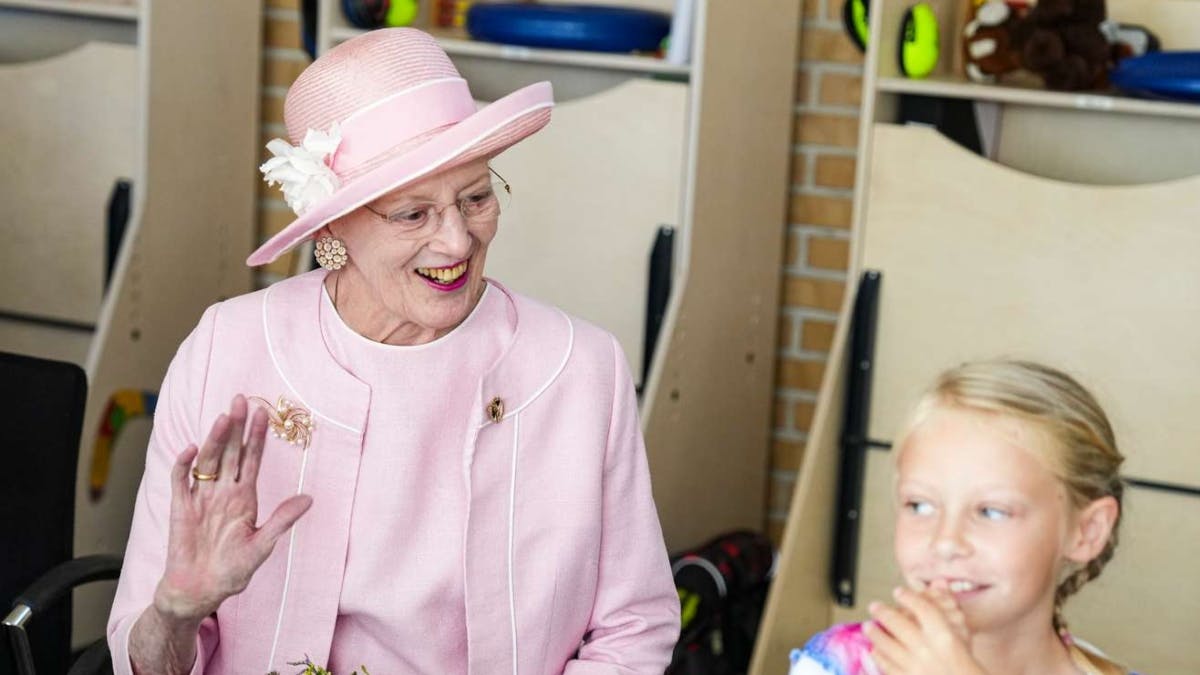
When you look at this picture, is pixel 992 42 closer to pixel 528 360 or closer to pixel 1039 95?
pixel 1039 95

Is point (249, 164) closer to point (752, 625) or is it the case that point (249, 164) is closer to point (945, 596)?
point (752, 625)

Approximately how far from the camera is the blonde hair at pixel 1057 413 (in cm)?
156

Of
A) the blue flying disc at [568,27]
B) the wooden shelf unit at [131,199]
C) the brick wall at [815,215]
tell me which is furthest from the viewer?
the brick wall at [815,215]

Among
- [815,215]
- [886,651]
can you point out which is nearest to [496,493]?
[886,651]

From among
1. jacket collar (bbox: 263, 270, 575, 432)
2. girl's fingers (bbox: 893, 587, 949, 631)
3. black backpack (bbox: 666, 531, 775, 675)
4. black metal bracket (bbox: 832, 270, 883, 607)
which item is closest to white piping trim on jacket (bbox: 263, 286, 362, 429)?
jacket collar (bbox: 263, 270, 575, 432)

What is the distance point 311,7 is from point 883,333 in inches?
53.2

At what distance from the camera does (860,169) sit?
275cm

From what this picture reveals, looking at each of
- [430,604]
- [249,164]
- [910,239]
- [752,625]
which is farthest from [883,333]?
[249,164]

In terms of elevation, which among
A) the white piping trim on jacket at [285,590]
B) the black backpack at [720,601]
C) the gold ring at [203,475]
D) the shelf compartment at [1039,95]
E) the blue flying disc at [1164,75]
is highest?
the blue flying disc at [1164,75]

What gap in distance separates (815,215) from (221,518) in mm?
1971

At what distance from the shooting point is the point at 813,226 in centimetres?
335

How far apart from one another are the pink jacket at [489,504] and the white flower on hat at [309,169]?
19cm

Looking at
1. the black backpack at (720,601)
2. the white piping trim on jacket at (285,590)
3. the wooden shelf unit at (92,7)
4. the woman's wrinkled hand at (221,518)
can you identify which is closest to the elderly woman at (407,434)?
the white piping trim on jacket at (285,590)

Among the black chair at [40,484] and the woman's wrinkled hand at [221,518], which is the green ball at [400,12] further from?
the woman's wrinkled hand at [221,518]
